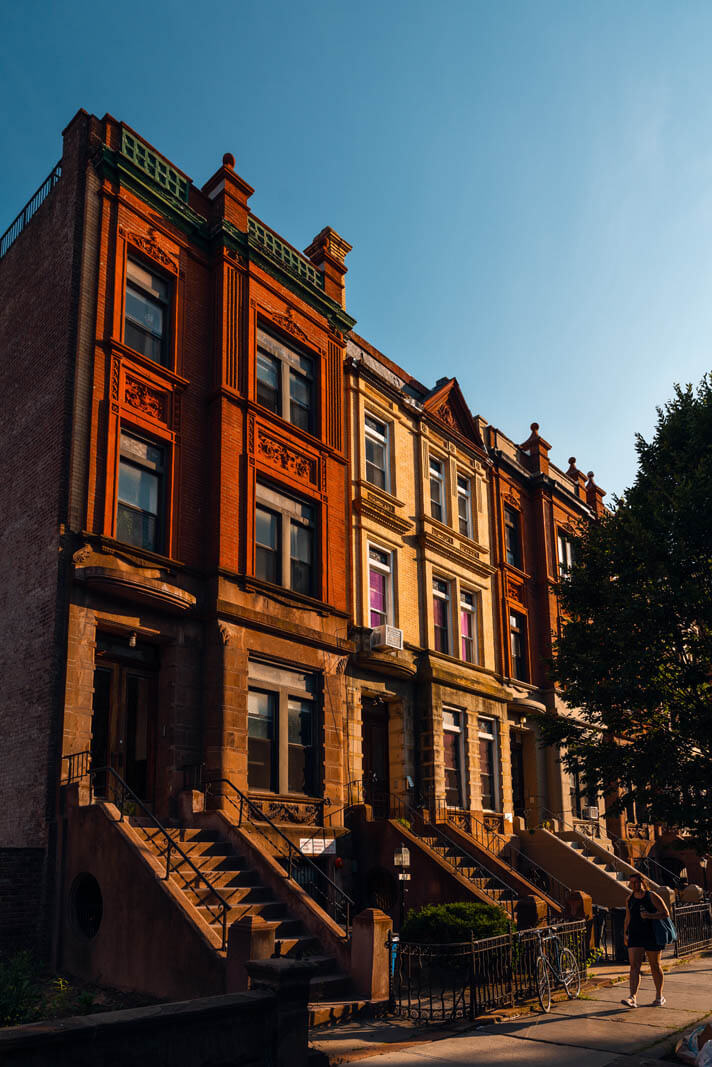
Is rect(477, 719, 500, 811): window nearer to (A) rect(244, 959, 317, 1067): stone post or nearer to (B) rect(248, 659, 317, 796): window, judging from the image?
(B) rect(248, 659, 317, 796): window

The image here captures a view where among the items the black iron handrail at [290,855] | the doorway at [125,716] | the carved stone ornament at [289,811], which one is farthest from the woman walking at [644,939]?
the doorway at [125,716]

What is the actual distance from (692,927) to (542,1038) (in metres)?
10.5

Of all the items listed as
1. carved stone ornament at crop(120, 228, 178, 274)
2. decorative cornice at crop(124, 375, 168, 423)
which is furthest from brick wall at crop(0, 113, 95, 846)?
decorative cornice at crop(124, 375, 168, 423)

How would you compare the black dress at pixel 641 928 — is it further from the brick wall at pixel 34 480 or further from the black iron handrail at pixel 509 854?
the black iron handrail at pixel 509 854

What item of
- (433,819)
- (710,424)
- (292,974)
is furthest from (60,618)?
(710,424)

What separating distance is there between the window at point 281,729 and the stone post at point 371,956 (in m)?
5.73

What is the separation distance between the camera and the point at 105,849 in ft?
45.7

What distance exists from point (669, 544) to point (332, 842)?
9.56 m

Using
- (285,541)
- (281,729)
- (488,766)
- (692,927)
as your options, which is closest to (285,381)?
(285,541)

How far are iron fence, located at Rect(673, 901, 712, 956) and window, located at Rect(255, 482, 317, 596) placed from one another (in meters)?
10.8

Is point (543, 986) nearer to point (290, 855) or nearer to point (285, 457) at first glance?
point (290, 855)

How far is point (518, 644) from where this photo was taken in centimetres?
3152

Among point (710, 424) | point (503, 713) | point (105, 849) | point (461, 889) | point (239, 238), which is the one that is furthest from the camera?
point (503, 713)

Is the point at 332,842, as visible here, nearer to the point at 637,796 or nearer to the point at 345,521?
the point at 637,796
